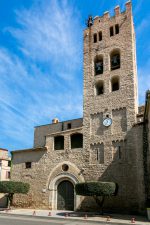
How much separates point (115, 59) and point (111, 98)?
479 centimetres

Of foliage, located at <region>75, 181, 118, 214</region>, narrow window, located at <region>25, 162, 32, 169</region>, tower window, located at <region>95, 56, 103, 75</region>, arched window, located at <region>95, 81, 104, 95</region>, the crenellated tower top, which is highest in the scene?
the crenellated tower top

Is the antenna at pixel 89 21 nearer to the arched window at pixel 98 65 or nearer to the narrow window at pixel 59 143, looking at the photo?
the arched window at pixel 98 65

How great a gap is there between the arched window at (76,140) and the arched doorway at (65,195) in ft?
12.2

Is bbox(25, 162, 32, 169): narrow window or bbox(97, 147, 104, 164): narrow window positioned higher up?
bbox(97, 147, 104, 164): narrow window

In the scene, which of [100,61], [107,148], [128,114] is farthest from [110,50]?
[107,148]

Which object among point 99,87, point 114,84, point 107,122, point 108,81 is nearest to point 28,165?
point 107,122

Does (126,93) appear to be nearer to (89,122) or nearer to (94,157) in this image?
(89,122)

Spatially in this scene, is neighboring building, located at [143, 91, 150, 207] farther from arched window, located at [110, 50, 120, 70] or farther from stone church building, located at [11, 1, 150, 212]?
arched window, located at [110, 50, 120, 70]

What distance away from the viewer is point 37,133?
1368 inches

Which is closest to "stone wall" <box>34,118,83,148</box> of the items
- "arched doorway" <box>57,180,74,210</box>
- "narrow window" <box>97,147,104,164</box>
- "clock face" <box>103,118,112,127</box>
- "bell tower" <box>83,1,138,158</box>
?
"bell tower" <box>83,1,138,158</box>

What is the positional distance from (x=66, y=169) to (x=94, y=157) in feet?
10.9

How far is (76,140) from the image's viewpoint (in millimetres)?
26750

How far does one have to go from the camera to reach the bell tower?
24.6m

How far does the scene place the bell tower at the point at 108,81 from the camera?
80.7 ft
